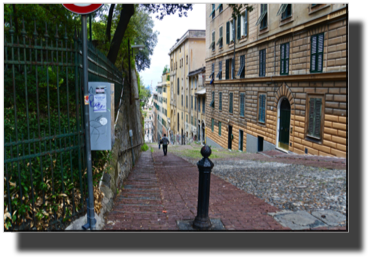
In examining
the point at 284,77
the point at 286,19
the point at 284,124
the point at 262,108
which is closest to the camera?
the point at 286,19

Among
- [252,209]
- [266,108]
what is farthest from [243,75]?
[252,209]

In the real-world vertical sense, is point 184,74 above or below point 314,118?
above

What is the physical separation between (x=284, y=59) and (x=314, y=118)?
416 centimetres

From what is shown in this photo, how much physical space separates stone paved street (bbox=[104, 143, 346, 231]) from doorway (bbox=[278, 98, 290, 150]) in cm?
806

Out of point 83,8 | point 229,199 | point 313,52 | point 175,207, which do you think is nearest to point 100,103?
point 83,8

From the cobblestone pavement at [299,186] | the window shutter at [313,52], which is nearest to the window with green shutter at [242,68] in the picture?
the window shutter at [313,52]

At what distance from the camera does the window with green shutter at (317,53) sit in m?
13.3

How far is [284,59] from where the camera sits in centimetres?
1653

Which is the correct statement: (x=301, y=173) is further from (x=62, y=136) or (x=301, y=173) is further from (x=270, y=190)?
(x=62, y=136)

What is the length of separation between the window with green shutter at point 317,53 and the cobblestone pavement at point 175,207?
8.72 m

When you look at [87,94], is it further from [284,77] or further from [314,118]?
[284,77]

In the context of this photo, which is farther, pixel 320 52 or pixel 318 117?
pixel 318 117

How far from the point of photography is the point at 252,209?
17.1ft

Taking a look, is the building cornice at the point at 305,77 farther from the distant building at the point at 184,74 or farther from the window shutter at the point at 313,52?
the distant building at the point at 184,74
